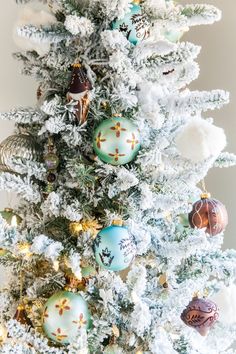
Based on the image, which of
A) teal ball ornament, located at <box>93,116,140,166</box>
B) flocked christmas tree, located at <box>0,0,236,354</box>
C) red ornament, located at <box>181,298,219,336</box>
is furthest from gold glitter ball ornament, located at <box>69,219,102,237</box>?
red ornament, located at <box>181,298,219,336</box>

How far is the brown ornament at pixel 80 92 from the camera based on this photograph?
81 centimetres

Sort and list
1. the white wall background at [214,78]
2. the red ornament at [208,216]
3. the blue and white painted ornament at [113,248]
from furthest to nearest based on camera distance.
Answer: the white wall background at [214,78]
the red ornament at [208,216]
the blue and white painted ornament at [113,248]

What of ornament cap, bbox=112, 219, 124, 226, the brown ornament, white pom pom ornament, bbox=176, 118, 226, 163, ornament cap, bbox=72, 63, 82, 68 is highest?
ornament cap, bbox=72, 63, 82, 68

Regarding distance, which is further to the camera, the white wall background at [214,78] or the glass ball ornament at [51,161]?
the white wall background at [214,78]

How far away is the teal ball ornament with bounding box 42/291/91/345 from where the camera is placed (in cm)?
78

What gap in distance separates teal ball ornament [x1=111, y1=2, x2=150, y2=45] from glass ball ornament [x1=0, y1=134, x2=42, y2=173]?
0.76 feet

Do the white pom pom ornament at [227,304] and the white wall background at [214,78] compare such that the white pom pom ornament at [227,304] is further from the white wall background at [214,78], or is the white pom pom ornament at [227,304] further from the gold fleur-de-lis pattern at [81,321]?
the white wall background at [214,78]

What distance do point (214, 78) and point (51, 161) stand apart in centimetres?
66

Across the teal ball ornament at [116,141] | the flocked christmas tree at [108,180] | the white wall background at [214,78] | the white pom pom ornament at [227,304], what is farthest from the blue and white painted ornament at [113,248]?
the white wall background at [214,78]

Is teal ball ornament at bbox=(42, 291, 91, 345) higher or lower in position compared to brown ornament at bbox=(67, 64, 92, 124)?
lower

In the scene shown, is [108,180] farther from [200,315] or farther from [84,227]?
[200,315]

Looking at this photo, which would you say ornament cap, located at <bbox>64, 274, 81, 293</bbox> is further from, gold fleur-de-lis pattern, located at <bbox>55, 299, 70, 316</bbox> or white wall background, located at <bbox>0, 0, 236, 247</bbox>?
white wall background, located at <bbox>0, 0, 236, 247</bbox>

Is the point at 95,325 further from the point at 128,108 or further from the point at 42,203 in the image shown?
the point at 128,108

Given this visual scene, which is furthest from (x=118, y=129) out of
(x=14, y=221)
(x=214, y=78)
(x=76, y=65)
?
(x=214, y=78)
